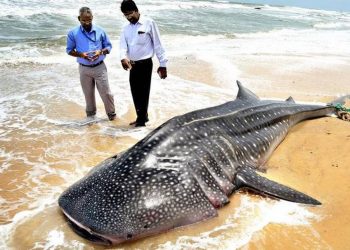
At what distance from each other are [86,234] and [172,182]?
0.99 meters

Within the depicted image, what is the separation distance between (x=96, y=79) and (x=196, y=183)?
3905 millimetres

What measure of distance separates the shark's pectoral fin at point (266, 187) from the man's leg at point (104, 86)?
3.57 m

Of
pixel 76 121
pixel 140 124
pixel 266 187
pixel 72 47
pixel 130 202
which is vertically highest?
pixel 72 47

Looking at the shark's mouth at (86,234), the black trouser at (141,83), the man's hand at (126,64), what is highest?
the man's hand at (126,64)

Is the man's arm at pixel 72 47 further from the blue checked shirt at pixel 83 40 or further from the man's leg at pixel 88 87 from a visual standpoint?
the man's leg at pixel 88 87

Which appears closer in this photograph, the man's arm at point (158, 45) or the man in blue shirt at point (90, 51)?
the man's arm at point (158, 45)

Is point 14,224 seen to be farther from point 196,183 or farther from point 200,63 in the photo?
point 200,63

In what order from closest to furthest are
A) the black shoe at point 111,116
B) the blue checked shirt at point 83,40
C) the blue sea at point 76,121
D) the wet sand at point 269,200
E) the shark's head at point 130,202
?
the shark's head at point 130,202 < the wet sand at point 269,200 < the blue sea at point 76,121 < the blue checked shirt at point 83,40 < the black shoe at point 111,116

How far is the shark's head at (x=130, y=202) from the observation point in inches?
140

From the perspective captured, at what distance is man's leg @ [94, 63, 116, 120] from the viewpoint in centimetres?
723

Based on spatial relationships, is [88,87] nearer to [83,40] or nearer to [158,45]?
[83,40]

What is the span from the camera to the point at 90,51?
22.8 feet

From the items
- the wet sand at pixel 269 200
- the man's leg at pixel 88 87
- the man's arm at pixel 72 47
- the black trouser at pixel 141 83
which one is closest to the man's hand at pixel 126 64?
the black trouser at pixel 141 83

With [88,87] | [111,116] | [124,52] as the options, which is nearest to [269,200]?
[124,52]
